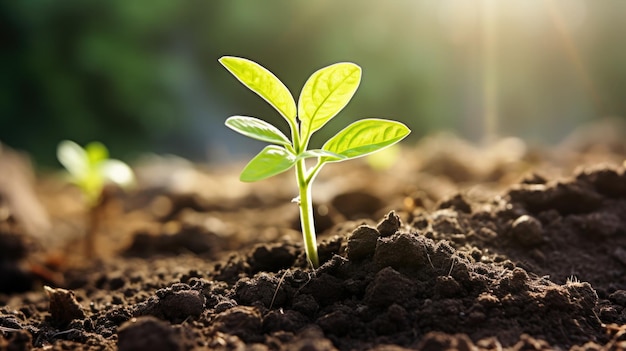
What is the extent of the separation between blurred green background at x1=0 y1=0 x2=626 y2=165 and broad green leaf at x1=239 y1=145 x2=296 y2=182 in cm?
974

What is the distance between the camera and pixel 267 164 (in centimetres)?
157

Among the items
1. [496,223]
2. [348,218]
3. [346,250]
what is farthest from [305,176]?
[348,218]

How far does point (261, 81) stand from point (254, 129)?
0.44 ft

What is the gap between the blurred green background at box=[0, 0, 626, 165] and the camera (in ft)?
38.5

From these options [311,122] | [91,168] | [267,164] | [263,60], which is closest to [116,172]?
[91,168]

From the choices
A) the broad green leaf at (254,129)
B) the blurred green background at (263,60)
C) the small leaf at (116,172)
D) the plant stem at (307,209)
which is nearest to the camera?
the broad green leaf at (254,129)

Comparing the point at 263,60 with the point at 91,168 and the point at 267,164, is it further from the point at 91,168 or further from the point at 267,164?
the point at 267,164

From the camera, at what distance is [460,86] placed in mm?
13164

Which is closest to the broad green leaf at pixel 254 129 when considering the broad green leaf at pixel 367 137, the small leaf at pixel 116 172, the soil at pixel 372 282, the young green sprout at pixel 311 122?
the young green sprout at pixel 311 122

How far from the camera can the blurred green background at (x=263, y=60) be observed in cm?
1174

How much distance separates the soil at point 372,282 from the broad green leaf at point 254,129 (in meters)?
0.38

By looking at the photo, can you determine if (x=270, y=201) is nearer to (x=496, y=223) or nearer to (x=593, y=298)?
(x=496, y=223)

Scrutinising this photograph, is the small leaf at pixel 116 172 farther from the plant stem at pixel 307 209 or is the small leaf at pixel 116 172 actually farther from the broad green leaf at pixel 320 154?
the broad green leaf at pixel 320 154

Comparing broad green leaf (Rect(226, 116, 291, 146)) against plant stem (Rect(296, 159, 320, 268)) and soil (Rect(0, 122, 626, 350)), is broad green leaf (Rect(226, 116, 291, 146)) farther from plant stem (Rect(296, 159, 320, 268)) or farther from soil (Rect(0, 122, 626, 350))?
soil (Rect(0, 122, 626, 350))
